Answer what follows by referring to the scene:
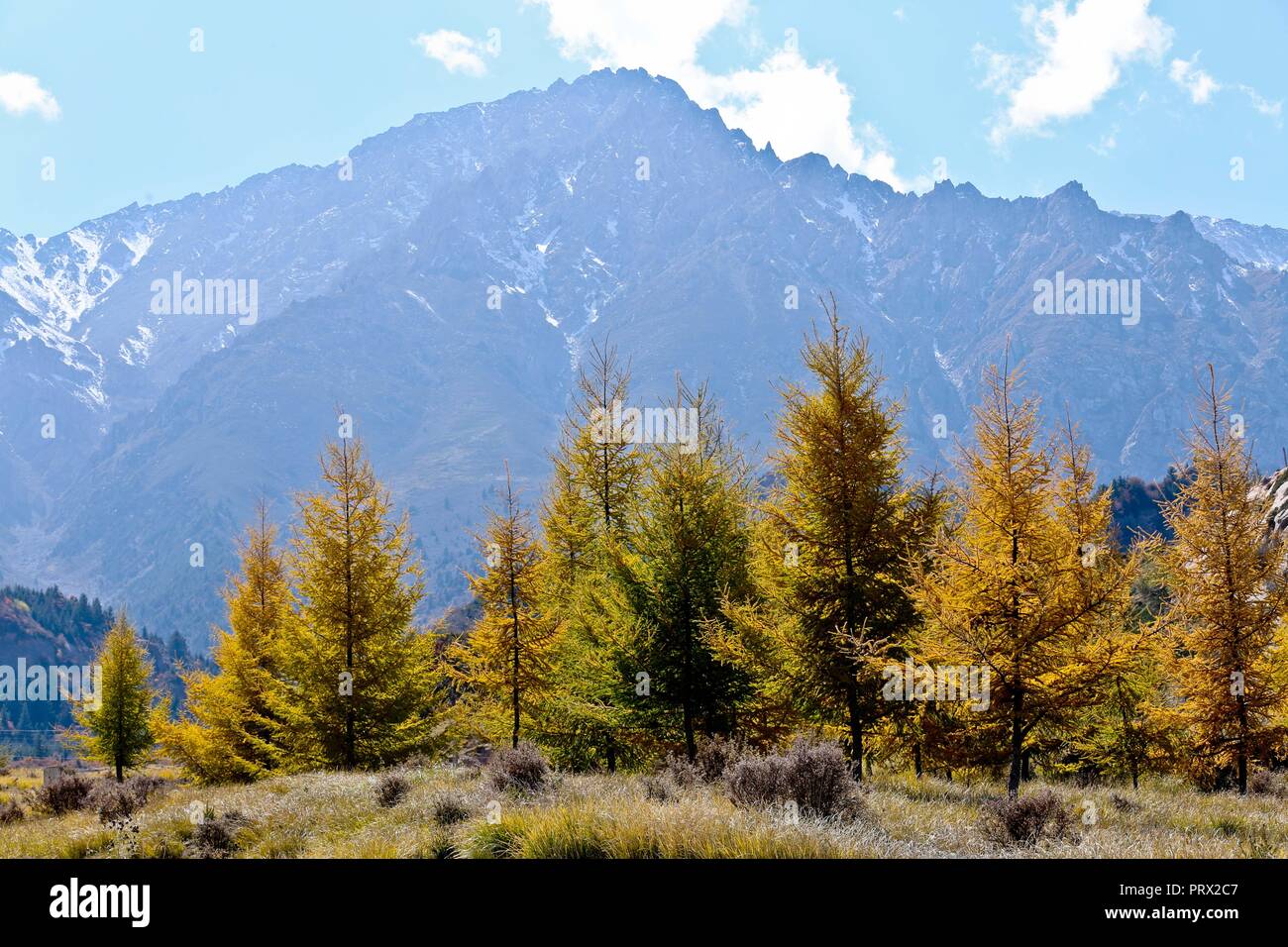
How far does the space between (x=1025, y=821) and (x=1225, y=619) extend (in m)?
13.7

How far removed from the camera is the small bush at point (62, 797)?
1767cm

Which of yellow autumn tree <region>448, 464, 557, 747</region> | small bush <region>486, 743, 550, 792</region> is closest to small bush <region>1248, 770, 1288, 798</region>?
small bush <region>486, 743, 550, 792</region>

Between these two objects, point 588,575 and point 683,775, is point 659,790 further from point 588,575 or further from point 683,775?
point 588,575

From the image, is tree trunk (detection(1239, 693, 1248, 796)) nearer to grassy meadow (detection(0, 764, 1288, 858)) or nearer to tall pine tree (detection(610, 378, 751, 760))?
grassy meadow (detection(0, 764, 1288, 858))

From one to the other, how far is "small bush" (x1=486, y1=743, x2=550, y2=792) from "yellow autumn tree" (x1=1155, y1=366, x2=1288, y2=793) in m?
14.8

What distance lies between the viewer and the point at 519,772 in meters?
11.1

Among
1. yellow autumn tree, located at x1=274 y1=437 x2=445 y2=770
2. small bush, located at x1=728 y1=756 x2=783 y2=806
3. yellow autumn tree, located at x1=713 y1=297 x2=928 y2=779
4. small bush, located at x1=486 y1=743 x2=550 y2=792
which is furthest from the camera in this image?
yellow autumn tree, located at x1=274 y1=437 x2=445 y2=770

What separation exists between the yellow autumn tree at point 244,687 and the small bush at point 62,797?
5.03 meters

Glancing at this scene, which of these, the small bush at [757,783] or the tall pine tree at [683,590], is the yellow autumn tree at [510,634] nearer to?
the tall pine tree at [683,590]

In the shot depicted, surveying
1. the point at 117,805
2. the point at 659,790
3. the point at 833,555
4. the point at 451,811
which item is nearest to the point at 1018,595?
the point at 833,555

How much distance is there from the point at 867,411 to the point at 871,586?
341cm

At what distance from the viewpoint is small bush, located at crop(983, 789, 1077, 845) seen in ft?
28.1
